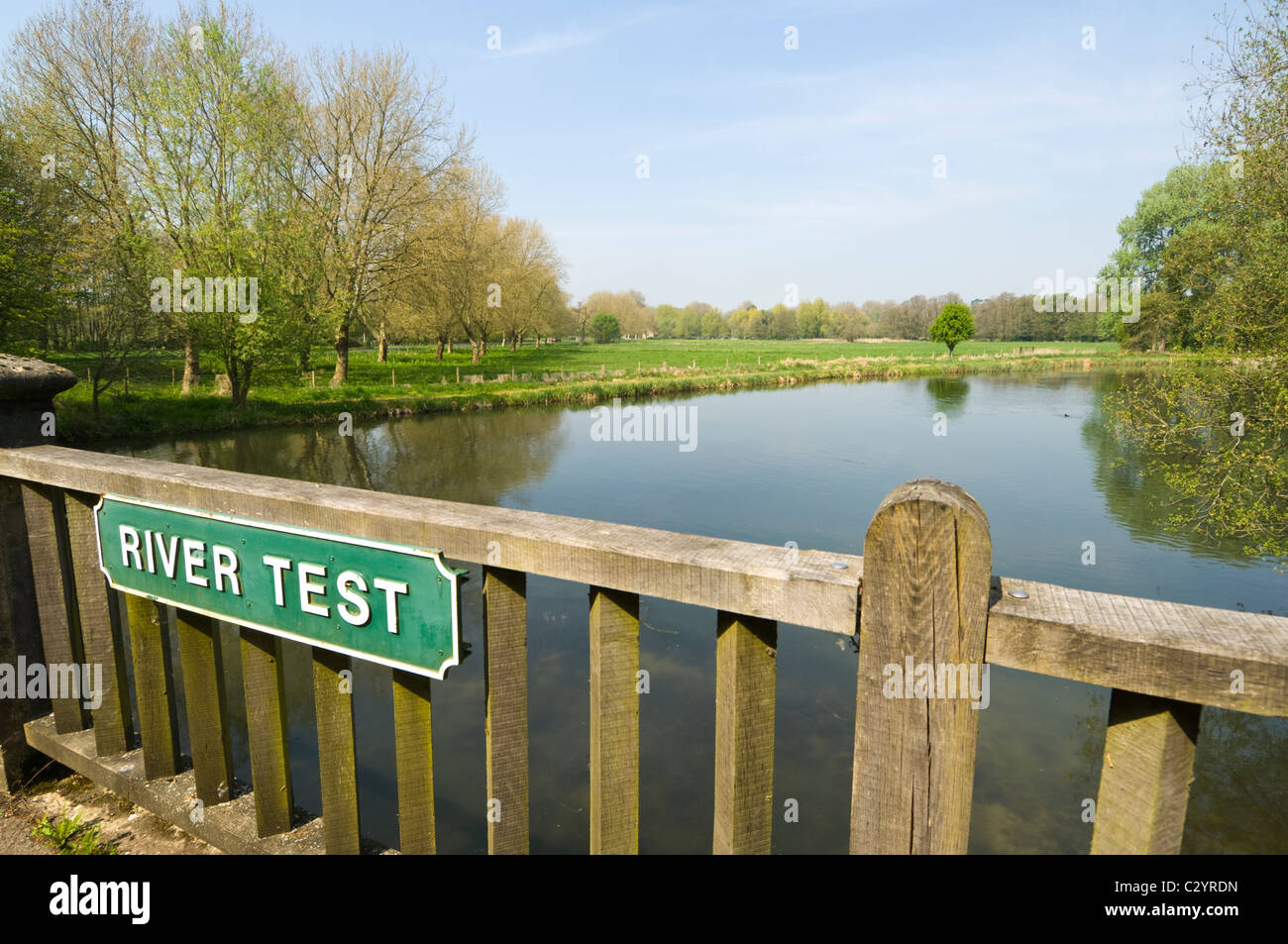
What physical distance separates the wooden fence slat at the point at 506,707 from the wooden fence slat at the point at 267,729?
909 mm

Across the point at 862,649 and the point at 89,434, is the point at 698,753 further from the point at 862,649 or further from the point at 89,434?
the point at 89,434

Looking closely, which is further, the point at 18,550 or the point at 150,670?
the point at 18,550

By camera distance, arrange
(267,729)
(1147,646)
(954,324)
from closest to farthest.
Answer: (1147,646), (267,729), (954,324)

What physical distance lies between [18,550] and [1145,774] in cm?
409

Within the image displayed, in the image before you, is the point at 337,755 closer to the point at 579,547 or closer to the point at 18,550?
the point at 579,547

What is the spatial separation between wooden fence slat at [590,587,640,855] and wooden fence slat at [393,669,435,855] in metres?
0.54

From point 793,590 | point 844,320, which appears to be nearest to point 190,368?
point 793,590

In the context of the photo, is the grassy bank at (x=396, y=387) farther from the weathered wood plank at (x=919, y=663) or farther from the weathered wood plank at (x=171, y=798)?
the weathered wood plank at (x=171, y=798)

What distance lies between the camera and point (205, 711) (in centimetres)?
281

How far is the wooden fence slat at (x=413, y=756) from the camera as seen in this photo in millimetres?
2137
